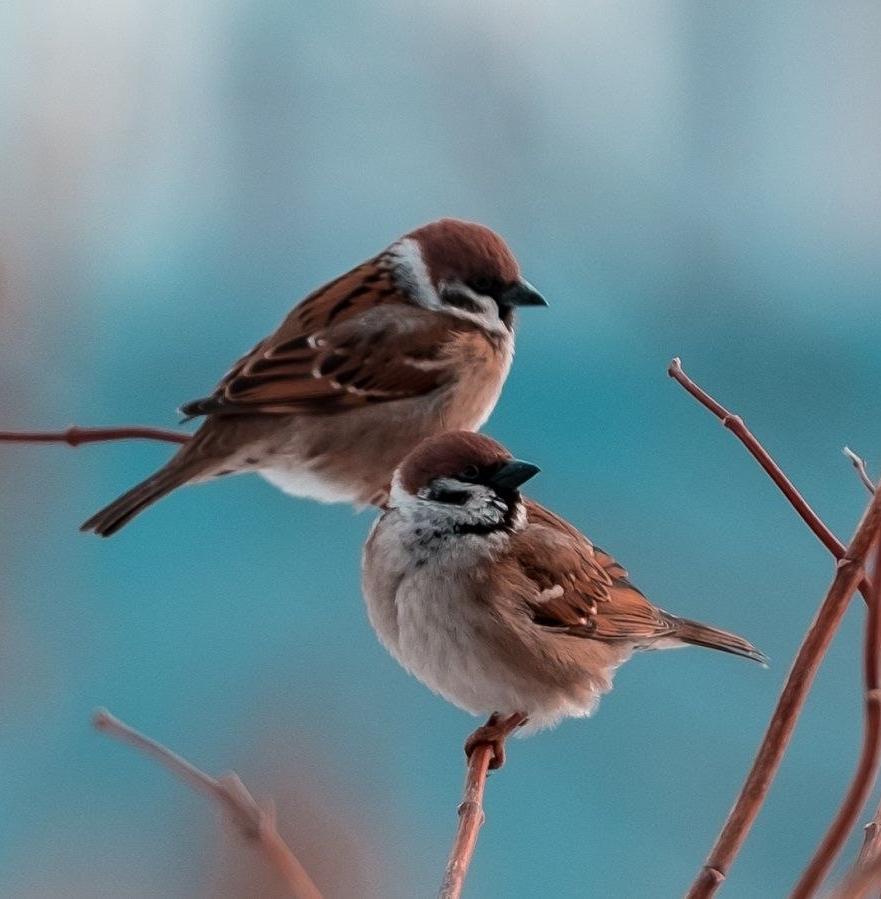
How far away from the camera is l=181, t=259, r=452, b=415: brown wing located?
2371mm

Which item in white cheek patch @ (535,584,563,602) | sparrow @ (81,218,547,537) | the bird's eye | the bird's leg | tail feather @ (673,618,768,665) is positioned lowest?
the bird's leg

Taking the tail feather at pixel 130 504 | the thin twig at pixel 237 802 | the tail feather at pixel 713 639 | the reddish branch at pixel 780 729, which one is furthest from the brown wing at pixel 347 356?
the reddish branch at pixel 780 729

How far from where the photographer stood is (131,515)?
203cm

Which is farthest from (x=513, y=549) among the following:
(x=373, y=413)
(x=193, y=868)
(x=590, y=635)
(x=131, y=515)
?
(x=193, y=868)

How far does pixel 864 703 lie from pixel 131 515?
4.59 feet

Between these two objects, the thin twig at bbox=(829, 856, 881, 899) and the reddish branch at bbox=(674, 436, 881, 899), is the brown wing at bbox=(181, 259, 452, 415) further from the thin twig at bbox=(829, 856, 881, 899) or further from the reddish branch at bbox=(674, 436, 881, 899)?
the thin twig at bbox=(829, 856, 881, 899)

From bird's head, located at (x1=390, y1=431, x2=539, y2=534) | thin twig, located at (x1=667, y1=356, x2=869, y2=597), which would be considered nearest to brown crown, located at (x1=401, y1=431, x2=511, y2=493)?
bird's head, located at (x1=390, y1=431, x2=539, y2=534)

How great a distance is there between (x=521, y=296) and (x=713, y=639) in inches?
26.4

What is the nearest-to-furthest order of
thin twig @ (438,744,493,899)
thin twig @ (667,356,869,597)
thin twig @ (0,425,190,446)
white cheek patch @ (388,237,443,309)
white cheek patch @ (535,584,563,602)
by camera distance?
thin twig @ (438,744,493,899)
thin twig @ (667,356,869,597)
thin twig @ (0,425,190,446)
white cheek patch @ (535,584,563,602)
white cheek patch @ (388,237,443,309)

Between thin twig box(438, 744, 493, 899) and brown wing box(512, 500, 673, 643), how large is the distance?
19.3 inches

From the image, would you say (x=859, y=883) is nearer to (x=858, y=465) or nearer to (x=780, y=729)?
(x=780, y=729)

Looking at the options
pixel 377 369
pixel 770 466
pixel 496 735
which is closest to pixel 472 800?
pixel 770 466

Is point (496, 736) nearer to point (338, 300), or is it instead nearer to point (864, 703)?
point (338, 300)

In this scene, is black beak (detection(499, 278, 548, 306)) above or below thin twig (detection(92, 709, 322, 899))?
above
